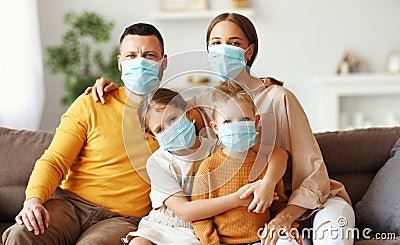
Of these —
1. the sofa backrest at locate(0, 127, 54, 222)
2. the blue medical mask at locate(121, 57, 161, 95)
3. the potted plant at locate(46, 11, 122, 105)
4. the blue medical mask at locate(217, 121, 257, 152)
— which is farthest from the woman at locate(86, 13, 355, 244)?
the potted plant at locate(46, 11, 122, 105)

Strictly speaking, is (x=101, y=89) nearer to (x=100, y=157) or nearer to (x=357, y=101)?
(x=100, y=157)

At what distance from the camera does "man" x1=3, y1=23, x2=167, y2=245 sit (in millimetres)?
2230

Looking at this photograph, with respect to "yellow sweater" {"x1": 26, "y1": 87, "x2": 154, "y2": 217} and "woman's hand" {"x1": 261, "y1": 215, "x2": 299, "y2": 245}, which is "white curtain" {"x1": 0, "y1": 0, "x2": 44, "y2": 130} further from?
"woman's hand" {"x1": 261, "y1": 215, "x2": 299, "y2": 245}

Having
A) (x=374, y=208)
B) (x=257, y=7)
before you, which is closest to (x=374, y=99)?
(x=257, y=7)

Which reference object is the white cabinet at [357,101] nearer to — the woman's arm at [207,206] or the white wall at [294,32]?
the white wall at [294,32]

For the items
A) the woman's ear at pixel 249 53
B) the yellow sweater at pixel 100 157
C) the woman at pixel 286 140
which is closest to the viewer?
the woman at pixel 286 140

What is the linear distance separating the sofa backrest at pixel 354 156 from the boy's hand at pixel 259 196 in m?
0.63

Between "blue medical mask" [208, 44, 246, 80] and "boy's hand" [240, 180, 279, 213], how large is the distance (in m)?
0.37

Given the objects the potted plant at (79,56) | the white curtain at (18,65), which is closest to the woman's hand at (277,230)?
the white curtain at (18,65)

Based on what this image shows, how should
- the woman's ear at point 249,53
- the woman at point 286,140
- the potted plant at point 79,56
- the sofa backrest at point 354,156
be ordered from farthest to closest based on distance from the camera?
the potted plant at point 79,56 < the sofa backrest at point 354,156 < the woman's ear at point 249,53 < the woman at point 286,140

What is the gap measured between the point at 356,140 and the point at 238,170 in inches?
29.6

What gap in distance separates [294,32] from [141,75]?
2.99 metres

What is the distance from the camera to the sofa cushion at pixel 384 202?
2.30 meters

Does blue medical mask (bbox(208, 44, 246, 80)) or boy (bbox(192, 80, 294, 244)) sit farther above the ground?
blue medical mask (bbox(208, 44, 246, 80))
